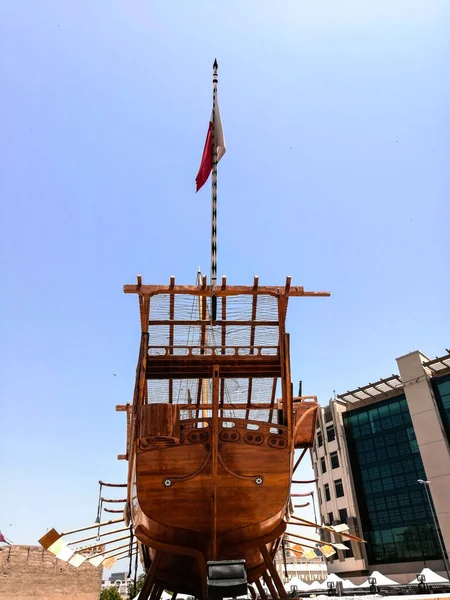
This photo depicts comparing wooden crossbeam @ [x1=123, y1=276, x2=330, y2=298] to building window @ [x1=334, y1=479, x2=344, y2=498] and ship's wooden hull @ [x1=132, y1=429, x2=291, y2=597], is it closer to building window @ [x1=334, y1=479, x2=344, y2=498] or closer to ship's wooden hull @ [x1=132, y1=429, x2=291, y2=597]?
ship's wooden hull @ [x1=132, y1=429, x2=291, y2=597]

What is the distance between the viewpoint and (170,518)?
6.57 meters

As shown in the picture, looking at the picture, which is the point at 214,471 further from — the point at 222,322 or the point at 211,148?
the point at 211,148

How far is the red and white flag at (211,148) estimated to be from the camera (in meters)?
10.4

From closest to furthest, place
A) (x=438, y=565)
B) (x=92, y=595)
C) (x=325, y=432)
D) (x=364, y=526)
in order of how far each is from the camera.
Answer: (x=92, y=595), (x=438, y=565), (x=364, y=526), (x=325, y=432)

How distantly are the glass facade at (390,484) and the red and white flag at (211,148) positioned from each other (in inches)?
1250

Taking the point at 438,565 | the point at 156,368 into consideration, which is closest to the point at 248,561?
the point at 156,368

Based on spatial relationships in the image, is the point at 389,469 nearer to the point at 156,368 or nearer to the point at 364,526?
the point at 364,526

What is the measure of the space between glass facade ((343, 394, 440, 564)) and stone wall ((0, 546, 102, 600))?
2258 centimetres

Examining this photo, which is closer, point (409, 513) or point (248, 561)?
point (248, 561)

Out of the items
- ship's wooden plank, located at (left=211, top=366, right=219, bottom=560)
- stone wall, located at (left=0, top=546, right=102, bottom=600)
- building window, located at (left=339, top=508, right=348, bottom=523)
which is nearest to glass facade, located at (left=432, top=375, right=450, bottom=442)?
building window, located at (left=339, top=508, right=348, bottom=523)

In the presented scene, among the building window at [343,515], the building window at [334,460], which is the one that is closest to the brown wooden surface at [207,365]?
the building window at [343,515]

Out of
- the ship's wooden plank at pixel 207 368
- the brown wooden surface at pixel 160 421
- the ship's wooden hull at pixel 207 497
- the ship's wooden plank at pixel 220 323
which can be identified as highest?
the ship's wooden plank at pixel 220 323

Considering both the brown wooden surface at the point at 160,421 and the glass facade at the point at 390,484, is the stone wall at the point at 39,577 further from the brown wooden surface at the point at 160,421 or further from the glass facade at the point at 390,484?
the glass facade at the point at 390,484

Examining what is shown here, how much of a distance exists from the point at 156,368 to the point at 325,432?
37309mm
